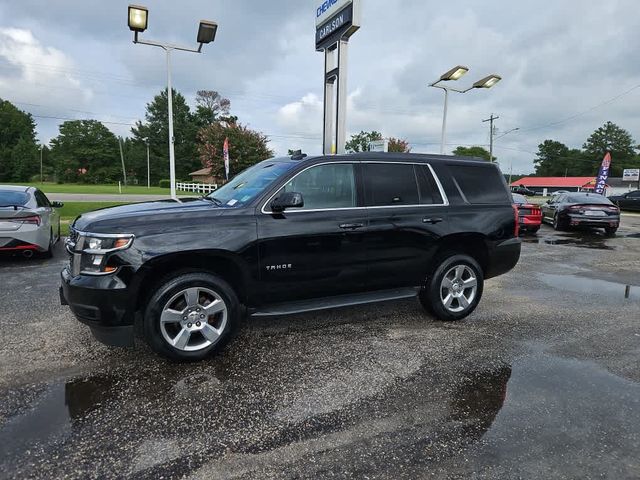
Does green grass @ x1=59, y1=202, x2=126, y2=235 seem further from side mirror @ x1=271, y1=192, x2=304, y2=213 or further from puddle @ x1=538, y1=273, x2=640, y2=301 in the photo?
puddle @ x1=538, y1=273, x2=640, y2=301

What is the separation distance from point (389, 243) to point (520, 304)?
2.57 meters

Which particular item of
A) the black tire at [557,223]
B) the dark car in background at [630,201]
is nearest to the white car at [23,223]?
the black tire at [557,223]

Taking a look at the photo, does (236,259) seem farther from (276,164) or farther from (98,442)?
(98,442)

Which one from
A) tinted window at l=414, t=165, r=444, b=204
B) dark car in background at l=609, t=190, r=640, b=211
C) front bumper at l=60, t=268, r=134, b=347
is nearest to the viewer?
front bumper at l=60, t=268, r=134, b=347

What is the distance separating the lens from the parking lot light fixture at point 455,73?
610 inches

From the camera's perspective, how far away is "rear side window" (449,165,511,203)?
5.00 m

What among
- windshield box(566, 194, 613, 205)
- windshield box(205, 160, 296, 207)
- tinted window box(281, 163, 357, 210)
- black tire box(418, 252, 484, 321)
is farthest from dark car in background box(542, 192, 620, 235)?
windshield box(205, 160, 296, 207)

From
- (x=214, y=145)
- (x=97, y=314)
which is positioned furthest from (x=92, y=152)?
(x=97, y=314)

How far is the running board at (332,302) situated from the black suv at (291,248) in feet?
0.06

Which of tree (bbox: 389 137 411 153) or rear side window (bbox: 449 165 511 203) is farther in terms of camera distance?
tree (bbox: 389 137 411 153)

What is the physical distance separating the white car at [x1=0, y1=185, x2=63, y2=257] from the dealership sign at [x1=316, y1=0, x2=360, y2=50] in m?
7.39

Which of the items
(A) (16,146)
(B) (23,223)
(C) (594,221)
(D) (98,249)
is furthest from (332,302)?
(A) (16,146)

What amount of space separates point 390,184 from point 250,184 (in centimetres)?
151

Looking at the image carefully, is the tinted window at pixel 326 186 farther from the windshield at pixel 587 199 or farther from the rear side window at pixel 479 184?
the windshield at pixel 587 199
